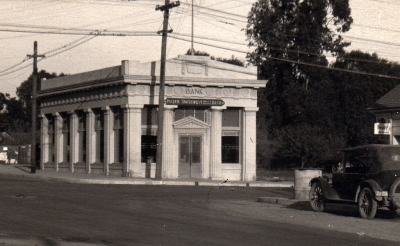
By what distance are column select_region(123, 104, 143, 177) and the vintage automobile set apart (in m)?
22.9

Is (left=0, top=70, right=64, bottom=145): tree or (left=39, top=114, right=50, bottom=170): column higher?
(left=0, top=70, right=64, bottom=145): tree

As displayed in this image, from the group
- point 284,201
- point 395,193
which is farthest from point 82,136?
point 395,193

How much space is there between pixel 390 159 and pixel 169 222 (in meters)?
5.94

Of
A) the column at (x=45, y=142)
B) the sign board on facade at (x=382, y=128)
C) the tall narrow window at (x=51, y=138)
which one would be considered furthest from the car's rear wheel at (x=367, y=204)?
the column at (x=45, y=142)

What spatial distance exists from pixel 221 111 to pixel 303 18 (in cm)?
2730

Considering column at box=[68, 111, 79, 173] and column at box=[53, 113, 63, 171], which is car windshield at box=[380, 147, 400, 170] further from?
column at box=[53, 113, 63, 171]

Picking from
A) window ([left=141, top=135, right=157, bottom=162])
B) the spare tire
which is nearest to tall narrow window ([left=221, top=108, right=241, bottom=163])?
window ([left=141, top=135, right=157, bottom=162])

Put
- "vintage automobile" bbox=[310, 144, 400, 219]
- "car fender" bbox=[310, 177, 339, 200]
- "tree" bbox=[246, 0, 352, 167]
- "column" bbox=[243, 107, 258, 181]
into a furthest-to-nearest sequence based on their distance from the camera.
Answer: "tree" bbox=[246, 0, 352, 167], "column" bbox=[243, 107, 258, 181], "car fender" bbox=[310, 177, 339, 200], "vintage automobile" bbox=[310, 144, 400, 219]

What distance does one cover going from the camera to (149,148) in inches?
1682

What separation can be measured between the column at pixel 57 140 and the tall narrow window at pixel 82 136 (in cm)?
311

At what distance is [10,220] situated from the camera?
52.5 ft

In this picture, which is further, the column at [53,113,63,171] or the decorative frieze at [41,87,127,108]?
the column at [53,113,63,171]

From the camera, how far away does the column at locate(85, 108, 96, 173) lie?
152 ft

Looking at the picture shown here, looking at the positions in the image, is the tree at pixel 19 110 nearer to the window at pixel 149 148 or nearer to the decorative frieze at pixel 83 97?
the decorative frieze at pixel 83 97
